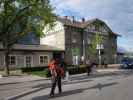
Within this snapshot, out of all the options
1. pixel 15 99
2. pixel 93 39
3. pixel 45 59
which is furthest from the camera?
pixel 93 39

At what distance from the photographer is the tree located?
87.9ft

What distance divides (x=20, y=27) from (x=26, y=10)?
6.32 ft

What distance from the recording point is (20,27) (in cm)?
2823

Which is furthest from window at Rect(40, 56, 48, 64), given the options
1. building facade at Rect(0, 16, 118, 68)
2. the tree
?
the tree

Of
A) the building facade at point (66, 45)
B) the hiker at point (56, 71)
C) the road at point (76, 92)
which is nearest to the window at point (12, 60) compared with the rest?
the building facade at point (66, 45)

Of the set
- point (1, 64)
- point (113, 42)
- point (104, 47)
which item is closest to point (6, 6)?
point (1, 64)

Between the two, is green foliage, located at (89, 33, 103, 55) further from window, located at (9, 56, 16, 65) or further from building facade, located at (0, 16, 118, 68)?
window, located at (9, 56, 16, 65)

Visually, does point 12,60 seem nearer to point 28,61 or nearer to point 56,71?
point 28,61

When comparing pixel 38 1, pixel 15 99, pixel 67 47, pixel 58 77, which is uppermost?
pixel 38 1

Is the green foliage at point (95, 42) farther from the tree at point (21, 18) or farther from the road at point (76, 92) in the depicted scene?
the road at point (76, 92)

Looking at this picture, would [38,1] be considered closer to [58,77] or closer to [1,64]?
[1,64]

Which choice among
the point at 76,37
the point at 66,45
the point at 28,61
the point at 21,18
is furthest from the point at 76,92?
the point at 76,37

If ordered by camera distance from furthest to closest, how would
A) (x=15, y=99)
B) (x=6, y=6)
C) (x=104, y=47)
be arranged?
(x=104, y=47), (x=6, y=6), (x=15, y=99)

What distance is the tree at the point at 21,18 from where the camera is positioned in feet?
87.9
